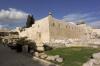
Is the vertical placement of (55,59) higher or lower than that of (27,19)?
lower

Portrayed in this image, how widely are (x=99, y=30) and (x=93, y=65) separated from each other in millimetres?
44869

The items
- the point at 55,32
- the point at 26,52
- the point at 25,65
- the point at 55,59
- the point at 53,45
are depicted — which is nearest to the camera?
the point at 25,65

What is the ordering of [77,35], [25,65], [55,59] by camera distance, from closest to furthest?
[25,65] < [55,59] < [77,35]

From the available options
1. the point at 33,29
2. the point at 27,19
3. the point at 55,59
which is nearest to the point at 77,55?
the point at 55,59

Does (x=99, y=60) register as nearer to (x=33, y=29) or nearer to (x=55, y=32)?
(x=55, y=32)

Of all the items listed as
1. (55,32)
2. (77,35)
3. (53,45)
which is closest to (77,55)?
(53,45)

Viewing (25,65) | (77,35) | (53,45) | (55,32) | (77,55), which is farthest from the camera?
(77,35)

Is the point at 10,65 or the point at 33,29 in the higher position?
the point at 33,29

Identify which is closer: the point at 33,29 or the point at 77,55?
the point at 77,55

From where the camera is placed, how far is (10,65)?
21156mm

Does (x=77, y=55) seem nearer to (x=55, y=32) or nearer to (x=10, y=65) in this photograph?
(x=10, y=65)

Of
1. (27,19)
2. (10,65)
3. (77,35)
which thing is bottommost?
(10,65)

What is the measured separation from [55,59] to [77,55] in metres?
2.79

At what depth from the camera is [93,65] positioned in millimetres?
18766
